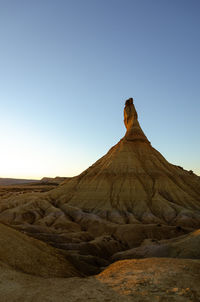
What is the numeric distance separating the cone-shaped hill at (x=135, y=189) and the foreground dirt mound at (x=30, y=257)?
83.5ft

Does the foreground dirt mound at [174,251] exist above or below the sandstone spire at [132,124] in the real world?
below

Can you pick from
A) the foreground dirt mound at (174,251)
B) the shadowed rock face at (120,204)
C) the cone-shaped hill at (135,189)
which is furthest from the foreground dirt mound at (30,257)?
the cone-shaped hill at (135,189)

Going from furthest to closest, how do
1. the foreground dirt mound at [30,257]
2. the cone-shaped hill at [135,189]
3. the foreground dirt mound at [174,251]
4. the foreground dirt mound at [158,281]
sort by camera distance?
the cone-shaped hill at [135,189] → the foreground dirt mound at [174,251] → the foreground dirt mound at [30,257] → the foreground dirt mound at [158,281]

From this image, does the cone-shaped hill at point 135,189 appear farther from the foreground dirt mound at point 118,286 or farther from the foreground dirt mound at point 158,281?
the foreground dirt mound at point 118,286

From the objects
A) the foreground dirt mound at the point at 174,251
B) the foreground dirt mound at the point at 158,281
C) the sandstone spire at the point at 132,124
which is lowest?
the foreground dirt mound at the point at 174,251

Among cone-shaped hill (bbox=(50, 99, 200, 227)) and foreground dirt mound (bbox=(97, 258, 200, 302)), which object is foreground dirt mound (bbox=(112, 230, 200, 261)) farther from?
cone-shaped hill (bbox=(50, 99, 200, 227))

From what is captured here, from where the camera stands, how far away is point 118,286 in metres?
9.52

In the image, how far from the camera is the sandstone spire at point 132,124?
5953 cm

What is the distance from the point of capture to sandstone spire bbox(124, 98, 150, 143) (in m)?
59.5

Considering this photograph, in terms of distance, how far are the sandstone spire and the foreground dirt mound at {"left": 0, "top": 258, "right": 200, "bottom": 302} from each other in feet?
160

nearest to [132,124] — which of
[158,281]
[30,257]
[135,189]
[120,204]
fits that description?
[135,189]

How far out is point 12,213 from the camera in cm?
4325

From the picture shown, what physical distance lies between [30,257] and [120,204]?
108 feet

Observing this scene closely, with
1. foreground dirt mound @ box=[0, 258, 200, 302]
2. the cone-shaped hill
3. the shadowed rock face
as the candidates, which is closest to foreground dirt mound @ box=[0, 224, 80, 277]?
foreground dirt mound @ box=[0, 258, 200, 302]
